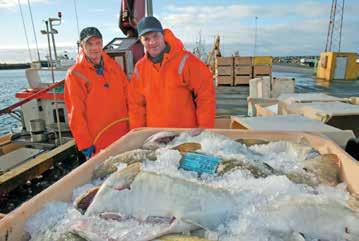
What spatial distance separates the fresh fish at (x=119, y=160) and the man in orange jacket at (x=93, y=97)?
4.44ft

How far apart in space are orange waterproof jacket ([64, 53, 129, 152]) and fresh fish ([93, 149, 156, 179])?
1.35 metres

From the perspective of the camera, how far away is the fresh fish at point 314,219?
125cm

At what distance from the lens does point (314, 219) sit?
129 cm

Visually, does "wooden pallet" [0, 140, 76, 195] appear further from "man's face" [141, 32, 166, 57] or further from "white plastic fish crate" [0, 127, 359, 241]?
"man's face" [141, 32, 166, 57]

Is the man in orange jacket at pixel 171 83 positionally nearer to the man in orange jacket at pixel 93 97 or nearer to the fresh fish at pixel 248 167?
the man in orange jacket at pixel 93 97

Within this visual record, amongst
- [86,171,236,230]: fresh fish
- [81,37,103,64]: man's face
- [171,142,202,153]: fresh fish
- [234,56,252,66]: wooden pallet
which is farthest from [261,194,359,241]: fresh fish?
[234,56,252,66]: wooden pallet

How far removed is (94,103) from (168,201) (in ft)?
7.17

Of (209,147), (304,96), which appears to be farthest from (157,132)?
(304,96)

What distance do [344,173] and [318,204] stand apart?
0.51 metres

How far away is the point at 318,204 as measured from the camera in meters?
1.35

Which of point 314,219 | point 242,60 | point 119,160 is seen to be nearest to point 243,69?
point 242,60

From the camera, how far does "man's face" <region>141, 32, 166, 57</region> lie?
2811 millimetres

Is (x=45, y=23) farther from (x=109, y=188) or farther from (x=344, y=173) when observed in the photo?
(x=344, y=173)

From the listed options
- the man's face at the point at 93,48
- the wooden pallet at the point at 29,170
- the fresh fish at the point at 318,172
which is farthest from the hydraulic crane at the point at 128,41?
the fresh fish at the point at 318,172
